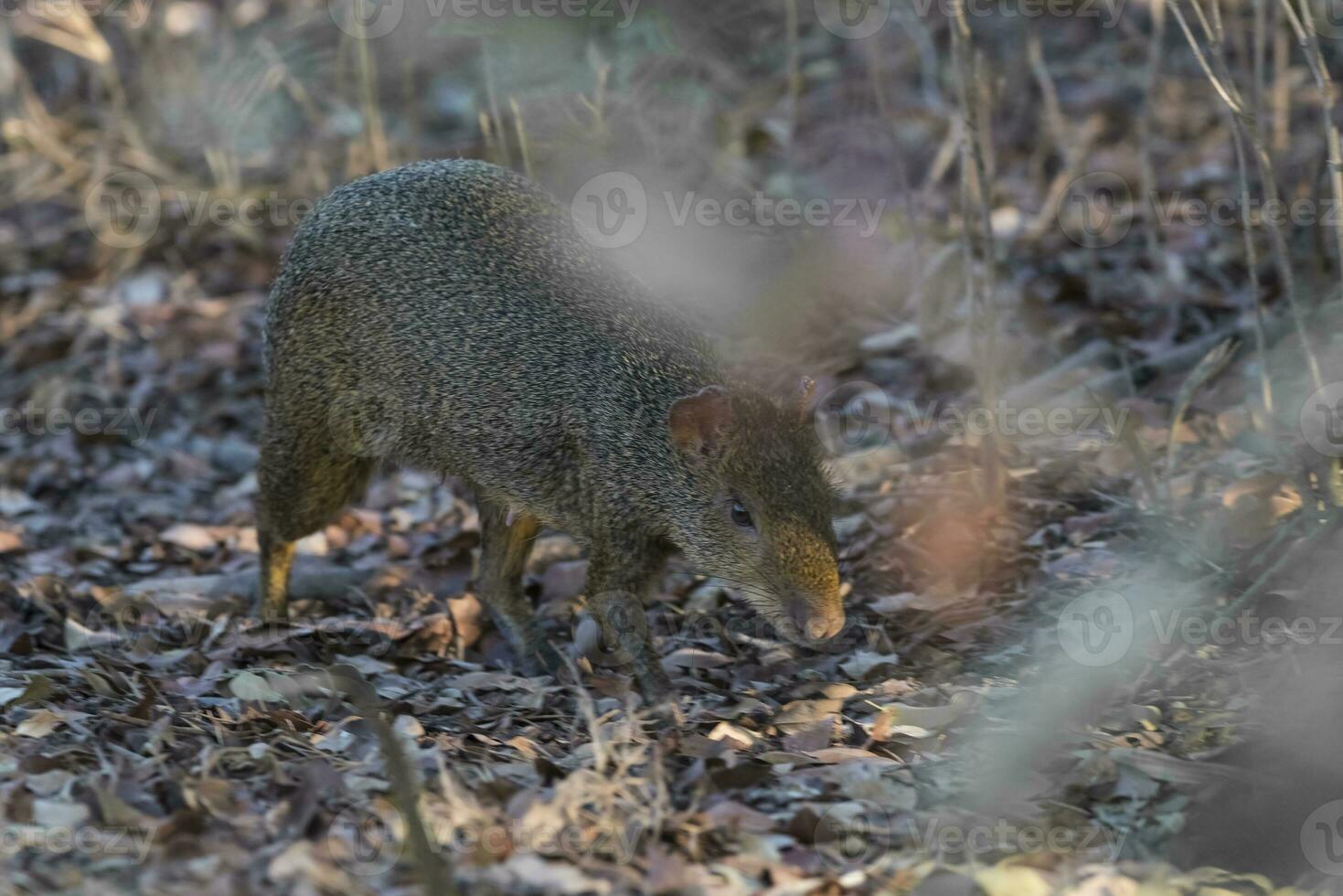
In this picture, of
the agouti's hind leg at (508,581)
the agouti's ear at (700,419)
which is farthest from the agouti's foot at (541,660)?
the agouti's ear at (700,419)

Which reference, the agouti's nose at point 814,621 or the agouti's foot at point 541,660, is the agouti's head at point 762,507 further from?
the agouti's foot at point 541,660

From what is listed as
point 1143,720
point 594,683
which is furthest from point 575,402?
point 1143,720

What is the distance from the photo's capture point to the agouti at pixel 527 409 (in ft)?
14.7

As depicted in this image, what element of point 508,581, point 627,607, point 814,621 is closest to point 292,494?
point 508,581

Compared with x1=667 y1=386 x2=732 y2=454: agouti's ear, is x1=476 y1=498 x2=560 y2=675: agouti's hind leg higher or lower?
lower

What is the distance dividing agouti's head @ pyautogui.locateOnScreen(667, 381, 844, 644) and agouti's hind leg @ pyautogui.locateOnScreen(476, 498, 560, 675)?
1.00 meters

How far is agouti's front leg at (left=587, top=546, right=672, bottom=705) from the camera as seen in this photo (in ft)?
15.0

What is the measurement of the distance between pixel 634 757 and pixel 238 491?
3991mm

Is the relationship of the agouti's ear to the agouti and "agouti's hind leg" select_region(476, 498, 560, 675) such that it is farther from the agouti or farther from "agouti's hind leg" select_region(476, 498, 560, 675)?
"agouti's hind leg" select_region(476, 498, 560, 675)

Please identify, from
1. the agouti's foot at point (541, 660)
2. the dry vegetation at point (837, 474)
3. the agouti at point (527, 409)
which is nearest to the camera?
the dry vegetation at point (837, 474)

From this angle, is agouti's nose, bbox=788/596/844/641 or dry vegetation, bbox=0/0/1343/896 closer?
dry vegetation, bbox=0/0/1343/896

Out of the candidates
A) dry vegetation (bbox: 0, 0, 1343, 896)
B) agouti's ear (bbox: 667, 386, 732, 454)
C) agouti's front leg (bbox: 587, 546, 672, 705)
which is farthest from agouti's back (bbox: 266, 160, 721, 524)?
dry vegetation (bbox: 0, 0, 1343, 896)

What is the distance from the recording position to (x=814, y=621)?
14.2ft

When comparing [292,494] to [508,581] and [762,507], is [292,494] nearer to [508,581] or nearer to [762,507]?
[508,581]
